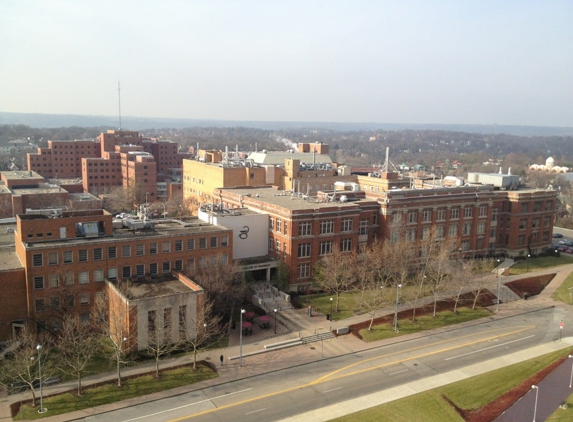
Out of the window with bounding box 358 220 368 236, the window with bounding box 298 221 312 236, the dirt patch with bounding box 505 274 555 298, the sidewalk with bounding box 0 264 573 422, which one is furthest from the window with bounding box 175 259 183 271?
the dirt patch with bounding box 505 274 555 298

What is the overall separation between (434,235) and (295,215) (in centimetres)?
2580

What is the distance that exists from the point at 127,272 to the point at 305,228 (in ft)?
85.5

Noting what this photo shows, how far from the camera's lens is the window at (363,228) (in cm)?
8512

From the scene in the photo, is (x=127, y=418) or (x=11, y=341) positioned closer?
(x=127, y=418)

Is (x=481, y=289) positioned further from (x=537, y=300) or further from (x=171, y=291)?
(x=171, y=291)

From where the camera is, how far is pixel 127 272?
6309 cm

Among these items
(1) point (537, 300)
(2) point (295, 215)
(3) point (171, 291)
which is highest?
(2) point (295, 215)

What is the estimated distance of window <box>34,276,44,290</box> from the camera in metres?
57.3

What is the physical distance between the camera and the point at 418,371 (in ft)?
178

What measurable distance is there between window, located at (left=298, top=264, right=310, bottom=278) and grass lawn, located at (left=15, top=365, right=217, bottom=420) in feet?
87.5

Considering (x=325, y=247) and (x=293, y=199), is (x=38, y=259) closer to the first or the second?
(x=325, y=247)

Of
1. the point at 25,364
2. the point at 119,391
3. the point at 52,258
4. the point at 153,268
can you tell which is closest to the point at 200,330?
the point at 119,391

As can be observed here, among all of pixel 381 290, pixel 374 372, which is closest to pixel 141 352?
pixel 374 372

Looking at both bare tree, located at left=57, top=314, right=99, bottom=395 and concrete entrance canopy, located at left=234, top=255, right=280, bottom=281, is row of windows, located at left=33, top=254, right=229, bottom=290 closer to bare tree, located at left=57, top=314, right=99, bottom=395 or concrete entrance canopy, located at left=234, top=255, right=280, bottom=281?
concrete entrance canopy, located at left=234, top=255, right=280, bottom=281
